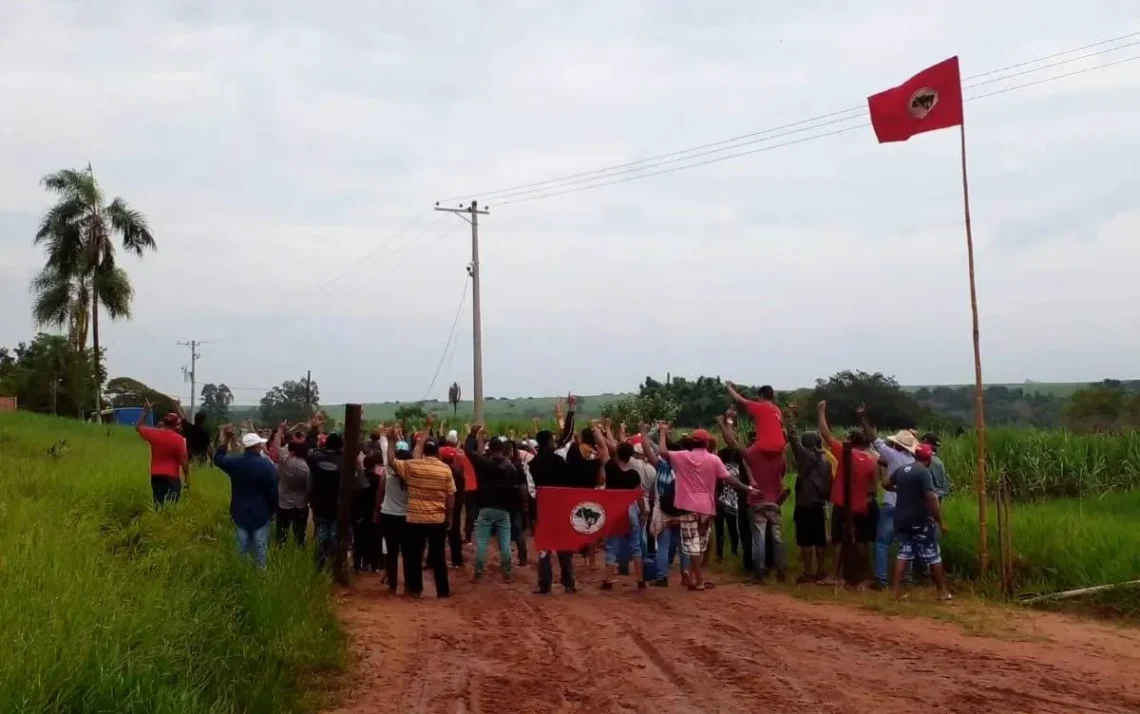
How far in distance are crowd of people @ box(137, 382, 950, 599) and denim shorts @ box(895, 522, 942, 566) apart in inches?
0.5

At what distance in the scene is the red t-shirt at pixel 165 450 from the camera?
1319 cm

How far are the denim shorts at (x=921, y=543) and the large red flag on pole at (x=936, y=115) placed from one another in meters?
0.69

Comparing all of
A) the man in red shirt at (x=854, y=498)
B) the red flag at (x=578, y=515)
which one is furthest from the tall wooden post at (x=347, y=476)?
the man in red shirt at (x=854, y=498)

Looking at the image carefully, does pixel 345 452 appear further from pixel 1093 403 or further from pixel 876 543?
pixel 1093 403

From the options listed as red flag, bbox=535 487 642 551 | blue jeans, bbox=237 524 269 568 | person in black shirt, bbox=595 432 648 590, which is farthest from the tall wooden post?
person in black shirt, bbox=595 432 648 590

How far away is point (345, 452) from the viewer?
11.6 meters

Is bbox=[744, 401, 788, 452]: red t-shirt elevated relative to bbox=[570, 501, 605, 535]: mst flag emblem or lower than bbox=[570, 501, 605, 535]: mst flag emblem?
elevated

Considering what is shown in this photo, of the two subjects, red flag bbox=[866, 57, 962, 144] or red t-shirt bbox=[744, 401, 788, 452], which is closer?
red flag bbox=[866, 57, 962, 144]

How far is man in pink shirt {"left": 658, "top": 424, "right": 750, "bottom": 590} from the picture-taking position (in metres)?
11.7

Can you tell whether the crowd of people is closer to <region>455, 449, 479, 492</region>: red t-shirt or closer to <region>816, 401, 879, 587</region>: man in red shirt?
<region>816, 401, 879, 587</region>: man in red shirt

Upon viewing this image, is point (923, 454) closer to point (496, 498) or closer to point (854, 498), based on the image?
A: point (854, 498)

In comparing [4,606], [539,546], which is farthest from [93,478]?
[4,606]

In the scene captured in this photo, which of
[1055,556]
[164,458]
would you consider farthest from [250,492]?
[1055,556]

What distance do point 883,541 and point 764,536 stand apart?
55.2 inches
